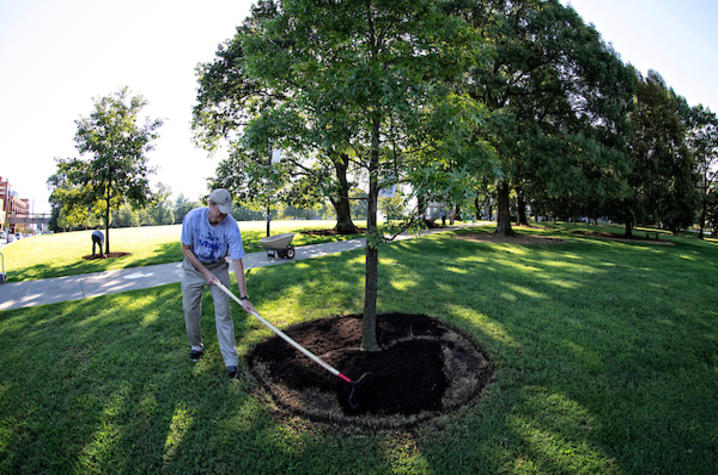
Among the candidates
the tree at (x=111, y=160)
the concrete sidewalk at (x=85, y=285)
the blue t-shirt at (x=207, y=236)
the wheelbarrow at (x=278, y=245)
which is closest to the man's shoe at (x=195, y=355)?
the blue t-shirt at (x=207, y=236)

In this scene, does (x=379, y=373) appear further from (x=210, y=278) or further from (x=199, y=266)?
(x=199, y=266)

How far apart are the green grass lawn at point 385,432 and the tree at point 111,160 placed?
23.5ft

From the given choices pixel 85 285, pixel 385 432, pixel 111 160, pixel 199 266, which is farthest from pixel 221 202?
pixel 111 160

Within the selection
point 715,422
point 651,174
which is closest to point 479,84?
Answer: point 651,174

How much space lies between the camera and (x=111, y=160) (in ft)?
35.8

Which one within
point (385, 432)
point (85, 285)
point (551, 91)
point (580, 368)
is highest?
point (551, 91)

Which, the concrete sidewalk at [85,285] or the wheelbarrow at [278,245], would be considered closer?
the concrete sidewalk at [85,285]

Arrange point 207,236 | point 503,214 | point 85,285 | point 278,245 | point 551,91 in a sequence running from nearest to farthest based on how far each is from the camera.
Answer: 1. point 207,236
2. point 85,285
3. point 278,245
4. point 551,91
5. point 503,214

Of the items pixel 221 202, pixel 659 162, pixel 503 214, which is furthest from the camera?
pixel 659 162

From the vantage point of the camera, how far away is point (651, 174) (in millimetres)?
18938

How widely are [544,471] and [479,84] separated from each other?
15634mm

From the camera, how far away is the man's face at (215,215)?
3.51m

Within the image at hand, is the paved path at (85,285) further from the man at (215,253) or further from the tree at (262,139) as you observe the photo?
the man at (215,253)

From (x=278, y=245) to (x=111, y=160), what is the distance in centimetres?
642
